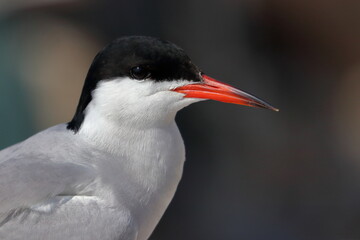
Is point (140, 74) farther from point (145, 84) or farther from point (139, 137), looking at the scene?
point (139, 137)

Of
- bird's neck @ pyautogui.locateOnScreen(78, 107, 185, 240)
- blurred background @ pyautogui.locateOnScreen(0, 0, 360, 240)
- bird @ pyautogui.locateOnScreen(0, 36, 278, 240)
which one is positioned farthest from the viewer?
blurred background @ pyautogui.locateOnScreen(0, 0, 360, 240)

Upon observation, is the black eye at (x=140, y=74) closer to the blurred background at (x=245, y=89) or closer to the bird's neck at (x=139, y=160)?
the bird's neck at (x=139, y=160)

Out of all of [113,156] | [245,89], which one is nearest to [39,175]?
[113,156]

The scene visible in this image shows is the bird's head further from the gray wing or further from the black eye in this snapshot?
the gray wing

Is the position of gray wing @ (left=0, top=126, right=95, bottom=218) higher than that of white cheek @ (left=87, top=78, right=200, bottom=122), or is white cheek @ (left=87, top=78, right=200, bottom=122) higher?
white cheek @ (left=87, top=78, right=200, bottom=122)

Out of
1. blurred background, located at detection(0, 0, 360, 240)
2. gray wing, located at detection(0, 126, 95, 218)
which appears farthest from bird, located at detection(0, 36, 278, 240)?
blurred background, located at detection(0, 0, 360, 240)

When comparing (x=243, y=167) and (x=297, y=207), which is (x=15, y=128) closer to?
(x=243, y=167)

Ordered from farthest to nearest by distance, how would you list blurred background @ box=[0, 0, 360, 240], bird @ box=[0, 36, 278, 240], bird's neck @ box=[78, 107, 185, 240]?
blurred background @ box=[0, 0, 360, 240] < bird's neck @ box=[78, 107, 185, 240] < bird @ box=[0, 36, 278, 240]
